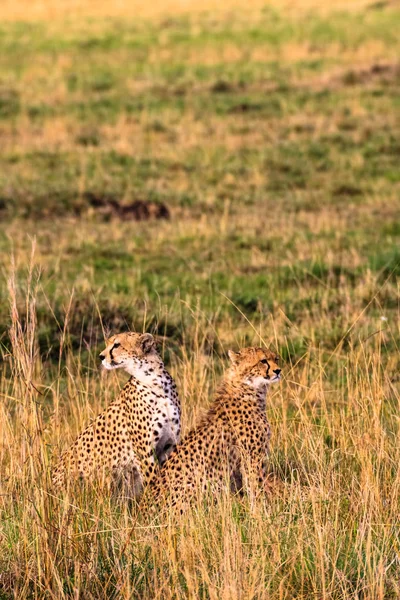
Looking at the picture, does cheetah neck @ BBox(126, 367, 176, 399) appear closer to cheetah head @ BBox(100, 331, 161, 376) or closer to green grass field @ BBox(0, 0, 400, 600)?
cheetah head @ BBox(100, 331, 161, 376)

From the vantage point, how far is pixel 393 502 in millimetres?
4191

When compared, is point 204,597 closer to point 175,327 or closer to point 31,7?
point 175,327

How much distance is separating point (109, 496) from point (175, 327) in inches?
143

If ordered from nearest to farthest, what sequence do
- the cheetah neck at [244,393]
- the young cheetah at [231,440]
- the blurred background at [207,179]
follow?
1. the young cheetah at [231,440]
2. the cheetah neck at [244,393]
3. the blurred background at [207,179]

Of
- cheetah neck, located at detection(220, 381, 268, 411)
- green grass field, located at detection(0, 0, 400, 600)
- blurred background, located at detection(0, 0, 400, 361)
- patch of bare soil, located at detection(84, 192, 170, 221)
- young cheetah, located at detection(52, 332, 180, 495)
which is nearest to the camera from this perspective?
green grass field, located at detection(0, 0, 400, 600)

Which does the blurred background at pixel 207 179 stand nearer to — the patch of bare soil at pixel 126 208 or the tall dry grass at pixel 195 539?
the patch of bare soil at pixel 126 208

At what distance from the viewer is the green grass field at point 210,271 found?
3.83 m

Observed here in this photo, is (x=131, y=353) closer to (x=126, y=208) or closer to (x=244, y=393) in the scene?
(x=244, y=393)

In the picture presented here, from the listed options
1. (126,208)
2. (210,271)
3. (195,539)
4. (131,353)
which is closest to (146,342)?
(131,353)

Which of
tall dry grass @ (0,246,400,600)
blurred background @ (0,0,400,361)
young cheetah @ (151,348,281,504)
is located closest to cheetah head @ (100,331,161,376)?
young cheetah @ (151,348,281,504)

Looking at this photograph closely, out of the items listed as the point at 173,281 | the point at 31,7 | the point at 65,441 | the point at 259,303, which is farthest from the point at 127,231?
the point at 31,7

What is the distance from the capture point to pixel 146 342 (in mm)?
4723

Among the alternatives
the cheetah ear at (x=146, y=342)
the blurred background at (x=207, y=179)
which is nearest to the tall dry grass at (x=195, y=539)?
the cheetah ear at (x=146, y=342)

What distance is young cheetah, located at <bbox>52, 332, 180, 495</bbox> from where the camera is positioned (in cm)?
466
